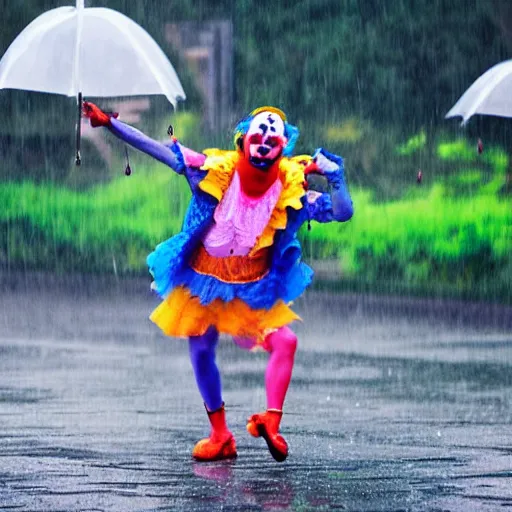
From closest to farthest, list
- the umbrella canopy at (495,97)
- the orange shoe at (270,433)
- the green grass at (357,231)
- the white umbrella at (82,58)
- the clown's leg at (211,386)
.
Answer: the orange shoe at (270,433) → the clown's leg at (211,386) → the white umbrella at (82,58) → the umbrella canopy at (495,97) → the green grass at (357,231)

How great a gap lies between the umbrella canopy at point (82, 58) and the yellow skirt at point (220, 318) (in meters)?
1.46

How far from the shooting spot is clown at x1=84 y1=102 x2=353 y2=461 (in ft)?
28.3

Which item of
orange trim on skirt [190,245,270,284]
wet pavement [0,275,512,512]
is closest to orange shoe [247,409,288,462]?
wet pavement [0,275,512,512]

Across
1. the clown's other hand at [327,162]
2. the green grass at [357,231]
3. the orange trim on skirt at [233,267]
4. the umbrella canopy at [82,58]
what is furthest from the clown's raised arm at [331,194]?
the green grass at [357,231]

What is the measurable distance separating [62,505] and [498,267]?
1255cm

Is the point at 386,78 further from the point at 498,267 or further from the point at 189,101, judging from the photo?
the point at 498,267

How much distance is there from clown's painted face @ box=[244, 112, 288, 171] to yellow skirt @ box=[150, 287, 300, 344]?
68 centimetres

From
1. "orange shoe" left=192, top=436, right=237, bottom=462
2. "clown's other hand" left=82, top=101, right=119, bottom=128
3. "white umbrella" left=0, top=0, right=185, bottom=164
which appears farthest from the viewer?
"white umbrella" left=0, top=0, right=185, bottom=164

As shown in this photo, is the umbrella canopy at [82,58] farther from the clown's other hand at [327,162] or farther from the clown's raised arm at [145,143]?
the clown's other hand at [327,162]

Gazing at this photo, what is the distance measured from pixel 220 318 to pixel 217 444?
602 millimetres

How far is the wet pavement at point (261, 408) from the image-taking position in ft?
24.8

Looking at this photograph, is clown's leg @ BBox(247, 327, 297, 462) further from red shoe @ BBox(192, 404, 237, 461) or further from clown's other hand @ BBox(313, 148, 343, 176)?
clown's other hand @ BBox(313, 148, 343, 176)

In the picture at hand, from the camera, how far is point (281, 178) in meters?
8.80

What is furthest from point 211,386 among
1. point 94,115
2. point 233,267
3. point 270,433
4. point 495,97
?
point 495,97
